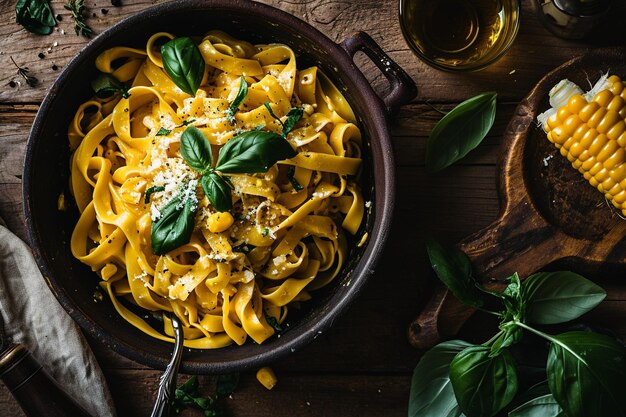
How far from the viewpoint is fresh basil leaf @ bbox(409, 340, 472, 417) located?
2521 millimetres

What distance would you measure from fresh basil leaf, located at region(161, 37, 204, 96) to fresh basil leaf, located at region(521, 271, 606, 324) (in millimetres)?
1393

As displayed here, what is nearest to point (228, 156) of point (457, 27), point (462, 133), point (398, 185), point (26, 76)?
point (398, 185)

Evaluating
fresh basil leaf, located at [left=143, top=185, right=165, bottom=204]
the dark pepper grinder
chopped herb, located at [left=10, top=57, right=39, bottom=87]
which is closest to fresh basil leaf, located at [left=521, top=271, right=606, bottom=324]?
the dark pepper grinder

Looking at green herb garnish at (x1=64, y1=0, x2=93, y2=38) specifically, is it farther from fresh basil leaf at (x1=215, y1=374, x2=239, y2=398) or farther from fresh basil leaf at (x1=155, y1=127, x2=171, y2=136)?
fresh basil leaf at (x1=215, y1=374, x2=239, y2=398)

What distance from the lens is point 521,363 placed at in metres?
2.63

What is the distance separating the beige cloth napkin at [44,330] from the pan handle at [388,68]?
149cm

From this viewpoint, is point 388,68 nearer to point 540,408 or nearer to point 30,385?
point 540,408

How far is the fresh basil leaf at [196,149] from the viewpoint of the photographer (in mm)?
2176

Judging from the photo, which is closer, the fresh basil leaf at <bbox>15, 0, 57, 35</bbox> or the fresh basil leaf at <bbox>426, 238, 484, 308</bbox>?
the fresh basil leaf at <bbox>426, 238, 484, 308</bbox>

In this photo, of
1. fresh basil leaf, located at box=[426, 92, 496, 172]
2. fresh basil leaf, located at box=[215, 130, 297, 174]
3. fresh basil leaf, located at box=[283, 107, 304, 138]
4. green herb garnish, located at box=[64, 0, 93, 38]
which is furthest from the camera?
green herb garnish, located at box=[64, 0, 93, 38]

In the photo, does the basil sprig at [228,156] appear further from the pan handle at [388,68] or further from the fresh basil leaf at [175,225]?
the pan handle at [388,68]

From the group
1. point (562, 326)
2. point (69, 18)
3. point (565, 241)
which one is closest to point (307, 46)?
point (69, 18)

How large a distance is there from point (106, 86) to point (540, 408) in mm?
1952

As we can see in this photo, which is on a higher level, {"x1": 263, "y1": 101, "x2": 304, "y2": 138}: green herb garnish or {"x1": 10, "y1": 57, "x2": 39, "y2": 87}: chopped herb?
{"x1": 263, "y1": 101, "x2": 304, "y2": 138}: green herb garnish
